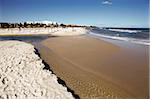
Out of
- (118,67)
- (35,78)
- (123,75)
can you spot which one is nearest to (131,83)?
(123,75)

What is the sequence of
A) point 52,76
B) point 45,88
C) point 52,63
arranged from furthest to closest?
point 52,63, point 52,76, point 45,88

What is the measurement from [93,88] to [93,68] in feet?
8.04

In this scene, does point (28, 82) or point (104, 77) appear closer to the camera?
point (28, 82)

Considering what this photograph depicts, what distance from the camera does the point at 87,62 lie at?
983 cm

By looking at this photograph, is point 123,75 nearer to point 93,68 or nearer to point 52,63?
point 93,68

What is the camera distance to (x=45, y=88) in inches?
240

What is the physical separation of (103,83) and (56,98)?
1.89 meters

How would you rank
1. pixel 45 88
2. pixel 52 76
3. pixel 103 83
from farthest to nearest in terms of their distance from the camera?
1. pixel 52 76
2. pixel 103 83
3. pixel 45 88

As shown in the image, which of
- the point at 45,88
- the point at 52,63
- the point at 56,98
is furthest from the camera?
the point at 52,63

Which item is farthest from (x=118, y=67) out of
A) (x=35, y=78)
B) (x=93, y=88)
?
(x=35, y=78)

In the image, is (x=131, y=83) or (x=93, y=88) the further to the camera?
(x=131, y=83)

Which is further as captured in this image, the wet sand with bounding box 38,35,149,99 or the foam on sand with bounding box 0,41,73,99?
the wet sand with bounding box 38,35,149,99

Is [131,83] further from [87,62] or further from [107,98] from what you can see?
[87,62]

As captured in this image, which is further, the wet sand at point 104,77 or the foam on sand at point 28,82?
the wet sand at point 104,77
